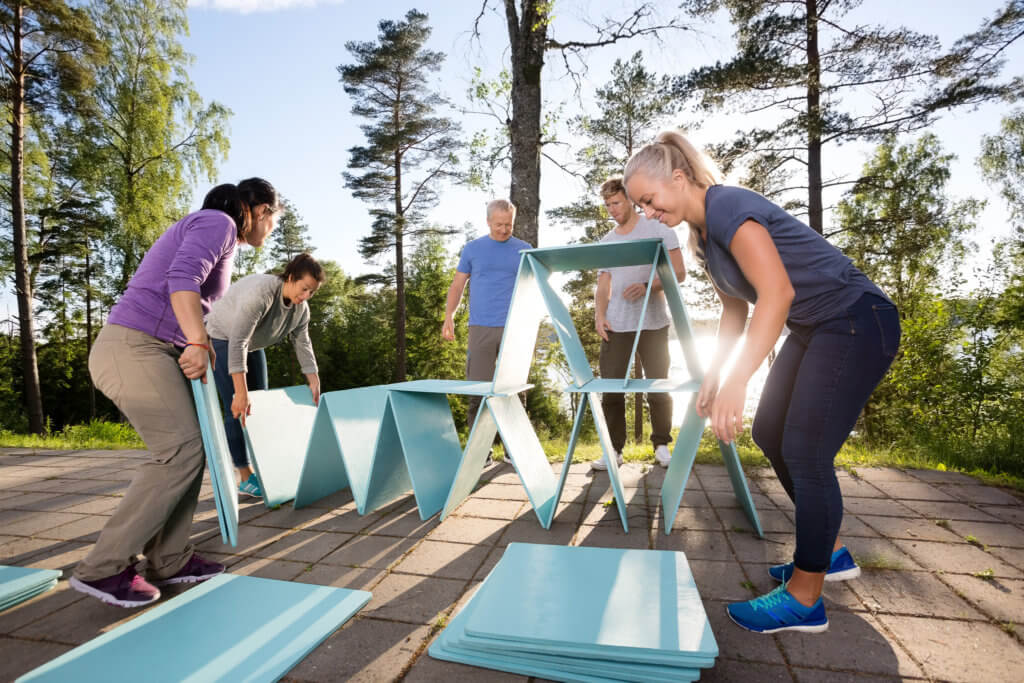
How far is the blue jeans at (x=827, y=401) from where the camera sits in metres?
1.75

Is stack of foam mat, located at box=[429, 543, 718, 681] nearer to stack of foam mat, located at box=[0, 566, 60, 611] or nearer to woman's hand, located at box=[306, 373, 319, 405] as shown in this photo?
stack of foam mat, located at box=[0, 566, 60, 611]

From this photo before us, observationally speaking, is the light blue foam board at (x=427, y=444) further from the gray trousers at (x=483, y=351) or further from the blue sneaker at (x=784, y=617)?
the blue sneaker at (x=784, y=617)

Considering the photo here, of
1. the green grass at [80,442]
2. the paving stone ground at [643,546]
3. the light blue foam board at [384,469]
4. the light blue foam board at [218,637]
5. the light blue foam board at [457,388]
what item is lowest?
the green grass at [80,442]

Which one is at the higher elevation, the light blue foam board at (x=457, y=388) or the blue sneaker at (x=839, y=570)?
the light blue foam board at (x=457, y=388)

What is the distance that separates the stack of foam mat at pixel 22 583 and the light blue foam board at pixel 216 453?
0.71 m

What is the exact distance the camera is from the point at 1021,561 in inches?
96.7

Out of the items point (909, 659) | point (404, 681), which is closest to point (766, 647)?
point (909, 659)

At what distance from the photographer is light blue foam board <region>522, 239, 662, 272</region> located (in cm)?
271

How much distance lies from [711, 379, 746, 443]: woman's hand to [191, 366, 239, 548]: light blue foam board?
202cm

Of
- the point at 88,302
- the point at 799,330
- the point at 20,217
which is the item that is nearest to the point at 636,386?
the point at 799,330

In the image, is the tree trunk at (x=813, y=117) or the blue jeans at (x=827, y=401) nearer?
the blue jeans at (x=827, y=401)

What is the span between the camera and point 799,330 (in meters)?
1.92

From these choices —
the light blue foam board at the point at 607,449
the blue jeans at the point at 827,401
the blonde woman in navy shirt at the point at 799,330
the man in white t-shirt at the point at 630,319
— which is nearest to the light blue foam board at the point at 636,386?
the light blue foam board at the point at 607,449

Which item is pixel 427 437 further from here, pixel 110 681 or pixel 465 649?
pixel 110 681
